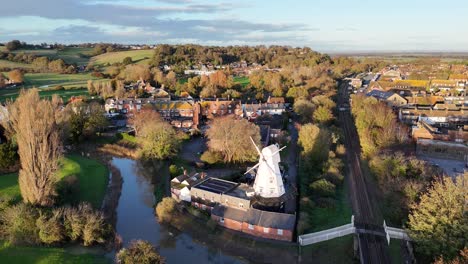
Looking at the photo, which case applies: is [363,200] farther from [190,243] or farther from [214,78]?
[214,78]

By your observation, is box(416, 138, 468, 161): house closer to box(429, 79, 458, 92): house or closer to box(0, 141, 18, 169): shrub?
box(0, 141, 18, 169): shrub

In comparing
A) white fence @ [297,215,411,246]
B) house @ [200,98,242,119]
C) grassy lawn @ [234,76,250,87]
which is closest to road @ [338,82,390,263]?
white fence @ [297,215,411,246]

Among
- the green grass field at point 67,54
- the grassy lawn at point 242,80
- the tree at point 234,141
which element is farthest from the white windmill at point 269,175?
the green grass field at point 67,54

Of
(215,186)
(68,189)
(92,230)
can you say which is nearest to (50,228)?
(92,230)

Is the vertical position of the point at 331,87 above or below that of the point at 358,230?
above

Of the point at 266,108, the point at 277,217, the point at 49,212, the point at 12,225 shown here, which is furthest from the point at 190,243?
the point at 266,108

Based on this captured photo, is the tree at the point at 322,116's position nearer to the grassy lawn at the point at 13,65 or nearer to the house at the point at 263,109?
the house at the point at 263,109
